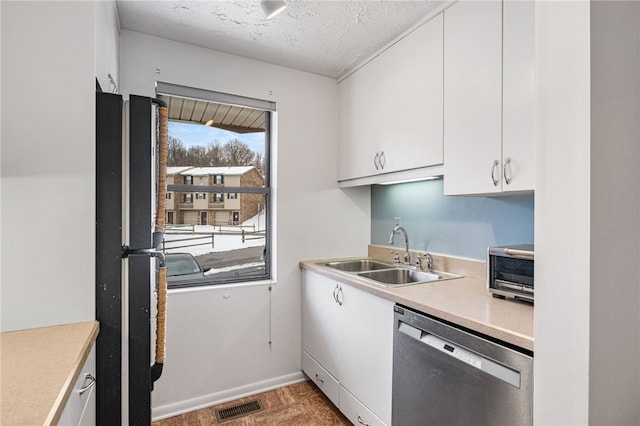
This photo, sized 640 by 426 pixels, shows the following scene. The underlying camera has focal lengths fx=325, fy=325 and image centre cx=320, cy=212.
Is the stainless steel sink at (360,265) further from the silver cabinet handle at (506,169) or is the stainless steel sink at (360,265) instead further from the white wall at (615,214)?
the white wall at (615,214)

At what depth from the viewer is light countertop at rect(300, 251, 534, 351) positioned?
1.11 m

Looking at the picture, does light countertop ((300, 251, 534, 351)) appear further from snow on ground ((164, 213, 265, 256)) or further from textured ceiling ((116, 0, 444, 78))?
textured ceiling ((116, 0, 444, 78))

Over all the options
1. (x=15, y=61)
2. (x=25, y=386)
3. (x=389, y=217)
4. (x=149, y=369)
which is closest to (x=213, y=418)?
(x=149, y=369)

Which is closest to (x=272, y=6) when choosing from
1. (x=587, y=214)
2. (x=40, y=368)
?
(x=587, y=214)

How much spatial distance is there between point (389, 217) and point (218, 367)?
1692mm

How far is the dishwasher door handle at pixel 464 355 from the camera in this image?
1.07m

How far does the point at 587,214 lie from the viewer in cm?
71

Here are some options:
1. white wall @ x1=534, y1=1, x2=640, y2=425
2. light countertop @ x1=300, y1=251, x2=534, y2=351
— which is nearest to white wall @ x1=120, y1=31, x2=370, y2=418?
light countertop @ x1=300, y1=251, x2=534, y2=351

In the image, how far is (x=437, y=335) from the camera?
135 cm

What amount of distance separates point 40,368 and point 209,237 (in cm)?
155

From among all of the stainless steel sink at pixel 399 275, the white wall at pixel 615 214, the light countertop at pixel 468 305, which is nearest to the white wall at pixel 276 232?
the stainless steel sink at pixel 399 275

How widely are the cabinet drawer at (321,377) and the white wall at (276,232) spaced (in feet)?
0.35

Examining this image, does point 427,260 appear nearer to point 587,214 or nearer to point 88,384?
point 587,214

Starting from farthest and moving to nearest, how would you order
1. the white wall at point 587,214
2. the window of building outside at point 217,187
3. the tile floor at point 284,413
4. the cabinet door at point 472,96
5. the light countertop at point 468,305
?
the window of building outside at point 217,187 → the tile floor at point 284,413 → the cabinet door at point 472,96 → the light countertop at point 468,305 → the white wall at point 587,214
